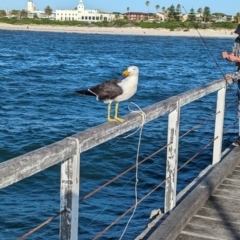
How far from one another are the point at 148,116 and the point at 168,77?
26488 mm

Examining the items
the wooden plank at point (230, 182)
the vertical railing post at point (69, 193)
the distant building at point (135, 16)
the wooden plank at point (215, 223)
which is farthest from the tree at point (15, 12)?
the vertical railing post at point (69, 193)

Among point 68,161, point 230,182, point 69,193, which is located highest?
point 68,161

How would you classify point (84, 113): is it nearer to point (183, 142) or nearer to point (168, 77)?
point (183, 142)

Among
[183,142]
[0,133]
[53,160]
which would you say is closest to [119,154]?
[183,142]

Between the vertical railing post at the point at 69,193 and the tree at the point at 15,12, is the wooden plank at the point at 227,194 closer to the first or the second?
the vertical railing post at the point at 69,193

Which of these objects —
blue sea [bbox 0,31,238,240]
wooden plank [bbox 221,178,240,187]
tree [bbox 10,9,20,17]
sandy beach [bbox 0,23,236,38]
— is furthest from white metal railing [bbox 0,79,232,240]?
tree [bbox 10,9,20,17]

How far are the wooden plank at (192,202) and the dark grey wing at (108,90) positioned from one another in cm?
99

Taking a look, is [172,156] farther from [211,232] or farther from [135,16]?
[135,16]

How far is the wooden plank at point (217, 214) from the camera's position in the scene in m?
4.93

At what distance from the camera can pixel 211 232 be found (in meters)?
4.59

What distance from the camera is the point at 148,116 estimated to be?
4.20m

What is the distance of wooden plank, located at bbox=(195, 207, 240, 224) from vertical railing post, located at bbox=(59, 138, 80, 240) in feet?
6.56

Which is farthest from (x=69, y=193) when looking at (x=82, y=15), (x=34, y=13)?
(x=34, y=13)

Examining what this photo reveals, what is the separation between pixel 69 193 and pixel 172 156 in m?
1.80
